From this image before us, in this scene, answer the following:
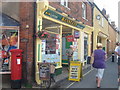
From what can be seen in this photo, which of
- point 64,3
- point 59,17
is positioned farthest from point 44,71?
point 64,3

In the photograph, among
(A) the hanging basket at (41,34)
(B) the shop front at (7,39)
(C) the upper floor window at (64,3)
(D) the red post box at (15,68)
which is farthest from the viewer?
(C) the upper floor window at (64,3)

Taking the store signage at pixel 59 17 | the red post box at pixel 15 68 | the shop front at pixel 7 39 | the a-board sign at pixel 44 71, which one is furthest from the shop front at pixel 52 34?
the shop front at pixel 7 39

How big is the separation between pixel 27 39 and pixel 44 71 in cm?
155

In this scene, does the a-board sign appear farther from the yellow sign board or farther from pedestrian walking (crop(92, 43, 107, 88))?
pedestrian walking (crop(92, 43, 107, 88))

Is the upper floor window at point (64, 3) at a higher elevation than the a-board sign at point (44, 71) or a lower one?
higher

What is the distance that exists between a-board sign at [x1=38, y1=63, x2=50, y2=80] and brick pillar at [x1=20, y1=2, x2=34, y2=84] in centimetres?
57

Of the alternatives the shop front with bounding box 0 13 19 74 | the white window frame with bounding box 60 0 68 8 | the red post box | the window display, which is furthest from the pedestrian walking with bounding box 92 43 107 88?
the white window frame with bounding box 60 0 68 8

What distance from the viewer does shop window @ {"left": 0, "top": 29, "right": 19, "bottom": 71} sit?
6973 millimetres

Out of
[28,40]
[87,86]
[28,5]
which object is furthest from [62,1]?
[87,86]

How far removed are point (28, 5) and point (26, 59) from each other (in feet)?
7.62

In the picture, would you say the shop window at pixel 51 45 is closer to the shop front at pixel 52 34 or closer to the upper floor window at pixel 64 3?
the shop front at pixel 52 34

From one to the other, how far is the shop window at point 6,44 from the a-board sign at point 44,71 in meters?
1.62

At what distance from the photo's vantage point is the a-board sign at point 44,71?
6172 mm

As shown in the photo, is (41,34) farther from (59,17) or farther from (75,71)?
(75,71)
